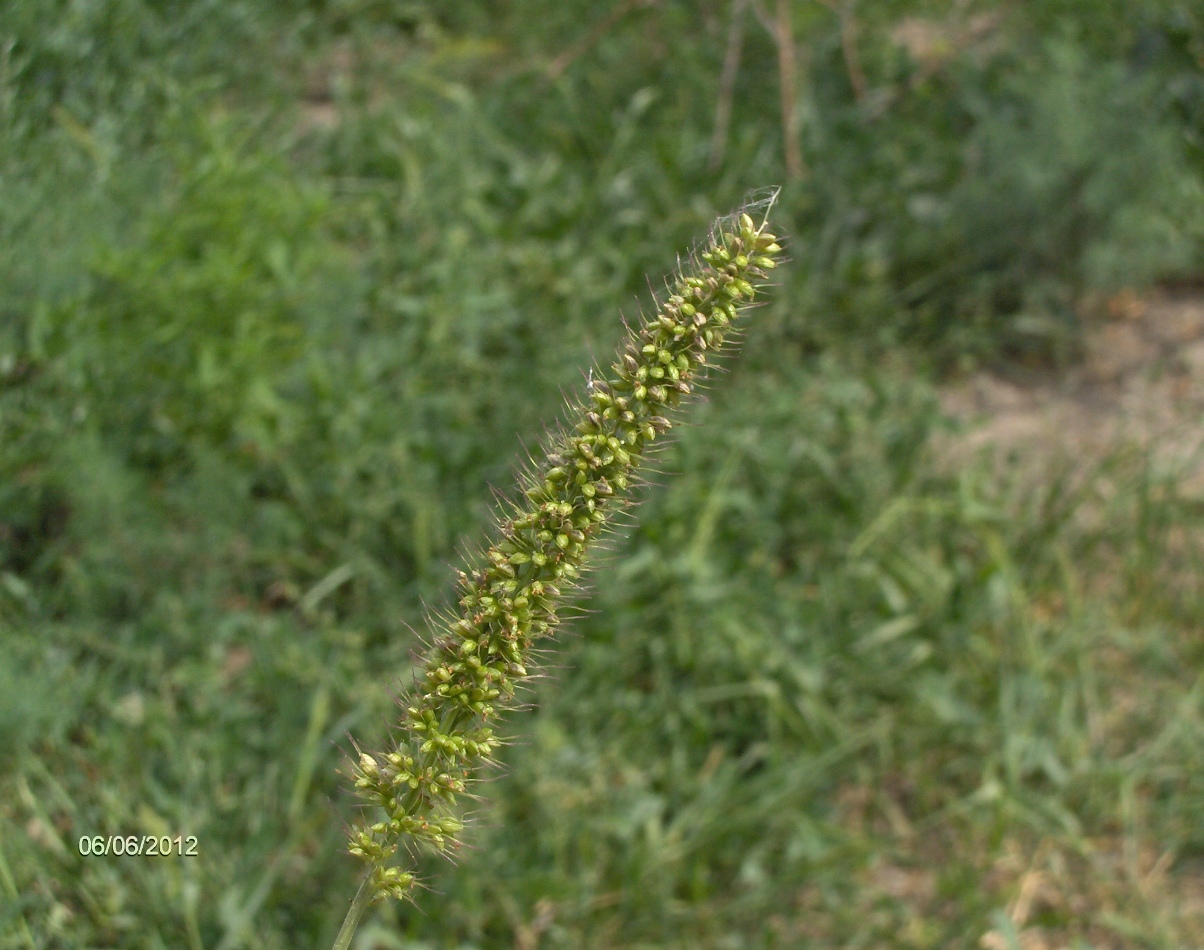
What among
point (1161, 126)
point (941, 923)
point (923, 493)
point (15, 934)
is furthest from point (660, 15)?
point (15, 934)

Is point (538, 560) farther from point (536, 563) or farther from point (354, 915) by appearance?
point (354, 915)

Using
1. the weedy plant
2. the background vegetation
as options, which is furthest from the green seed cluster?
the background vegetation

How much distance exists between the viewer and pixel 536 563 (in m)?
1.50

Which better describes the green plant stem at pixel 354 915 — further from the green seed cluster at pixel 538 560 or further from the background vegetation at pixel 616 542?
the background vegetation at pixel 616 542

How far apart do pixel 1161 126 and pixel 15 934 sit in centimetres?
425

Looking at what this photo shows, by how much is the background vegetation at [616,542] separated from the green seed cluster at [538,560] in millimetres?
933

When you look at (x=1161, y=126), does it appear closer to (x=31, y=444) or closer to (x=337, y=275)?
Result: (x=337, y=275)

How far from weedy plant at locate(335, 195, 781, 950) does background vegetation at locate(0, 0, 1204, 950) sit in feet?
3.06

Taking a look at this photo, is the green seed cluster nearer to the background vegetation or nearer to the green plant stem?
the green plant stem

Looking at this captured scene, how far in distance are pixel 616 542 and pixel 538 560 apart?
0.82 m

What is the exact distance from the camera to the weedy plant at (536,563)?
1464 mm

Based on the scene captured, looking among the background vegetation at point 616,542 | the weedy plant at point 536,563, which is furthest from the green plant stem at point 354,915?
the background vegetation at point 616,542

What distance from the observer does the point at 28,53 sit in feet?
8.84

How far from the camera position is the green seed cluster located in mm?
1464
